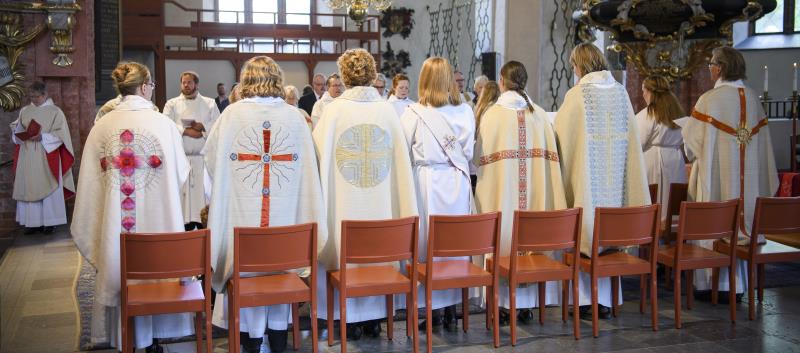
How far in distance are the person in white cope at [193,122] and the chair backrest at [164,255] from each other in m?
3.50

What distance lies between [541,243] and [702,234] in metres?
1.16

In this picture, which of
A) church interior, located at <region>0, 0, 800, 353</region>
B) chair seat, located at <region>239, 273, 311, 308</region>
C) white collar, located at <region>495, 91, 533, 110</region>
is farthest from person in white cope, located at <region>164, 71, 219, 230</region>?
white collar, located at <region>495, 91, 533, 110</region>

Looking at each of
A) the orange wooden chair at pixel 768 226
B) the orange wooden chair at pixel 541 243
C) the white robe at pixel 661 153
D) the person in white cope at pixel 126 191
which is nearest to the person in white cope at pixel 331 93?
the white robe at pixel 661 153

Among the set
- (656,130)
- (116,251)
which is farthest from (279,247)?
(656,130)

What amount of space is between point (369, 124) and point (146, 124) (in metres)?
1.31

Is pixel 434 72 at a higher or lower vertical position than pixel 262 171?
higher

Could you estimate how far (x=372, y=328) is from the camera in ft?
17.0

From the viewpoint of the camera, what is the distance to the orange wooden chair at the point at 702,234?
5.12 m

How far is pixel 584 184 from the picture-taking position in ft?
17.8

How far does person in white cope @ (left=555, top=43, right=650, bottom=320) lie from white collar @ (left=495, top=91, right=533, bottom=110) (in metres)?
0.34

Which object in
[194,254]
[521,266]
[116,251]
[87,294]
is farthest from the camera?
[87,294]

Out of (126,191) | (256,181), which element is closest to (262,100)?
(256,181)

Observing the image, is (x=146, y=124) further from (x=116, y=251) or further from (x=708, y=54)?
(x=708, y=54)

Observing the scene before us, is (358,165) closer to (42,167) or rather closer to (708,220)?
(708,220)
